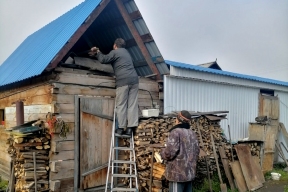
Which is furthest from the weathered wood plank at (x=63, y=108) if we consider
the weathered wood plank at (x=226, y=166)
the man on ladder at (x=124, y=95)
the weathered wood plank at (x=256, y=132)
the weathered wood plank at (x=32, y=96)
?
the weathered wood plank at (x=256, y=132)

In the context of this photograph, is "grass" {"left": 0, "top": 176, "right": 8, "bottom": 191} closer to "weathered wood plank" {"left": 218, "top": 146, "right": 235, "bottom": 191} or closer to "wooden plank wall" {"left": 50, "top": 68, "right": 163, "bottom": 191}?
"wooden plank wall" {"left": 50, "top": 68, "right": 163, "bottom": 191}

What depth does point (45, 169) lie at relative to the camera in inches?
232

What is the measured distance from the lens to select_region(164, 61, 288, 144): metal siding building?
8.51m

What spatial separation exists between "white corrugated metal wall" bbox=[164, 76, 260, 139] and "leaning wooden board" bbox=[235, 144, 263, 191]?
205 cm

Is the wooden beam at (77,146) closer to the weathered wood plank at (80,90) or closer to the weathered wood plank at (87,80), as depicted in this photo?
the weathered wood plank at (80,90)

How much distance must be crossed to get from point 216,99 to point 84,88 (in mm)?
5758

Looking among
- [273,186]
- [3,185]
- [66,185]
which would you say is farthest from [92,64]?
[273,186]

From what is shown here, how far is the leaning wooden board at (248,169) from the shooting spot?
7795 millimetres

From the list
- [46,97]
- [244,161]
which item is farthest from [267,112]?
[46,97]

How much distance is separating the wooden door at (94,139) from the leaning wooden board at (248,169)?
4217 millimetres

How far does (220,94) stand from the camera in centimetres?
1041

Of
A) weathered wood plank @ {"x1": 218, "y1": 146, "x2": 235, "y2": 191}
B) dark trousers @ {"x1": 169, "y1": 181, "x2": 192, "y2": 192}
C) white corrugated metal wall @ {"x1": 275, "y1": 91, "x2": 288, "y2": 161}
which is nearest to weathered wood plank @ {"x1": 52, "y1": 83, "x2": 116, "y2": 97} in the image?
dark trousers @ {"x1": 169, "y1": 181, "x2": 192, "y2": 192}

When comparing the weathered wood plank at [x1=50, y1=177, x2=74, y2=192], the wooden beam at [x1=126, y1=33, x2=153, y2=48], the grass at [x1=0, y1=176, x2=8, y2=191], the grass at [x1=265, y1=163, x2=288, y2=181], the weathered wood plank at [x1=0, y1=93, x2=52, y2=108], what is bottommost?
the grass at [x1=265, y1=163, x2=288, y2=181]

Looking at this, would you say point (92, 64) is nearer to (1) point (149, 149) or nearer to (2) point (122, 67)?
(2) point (122, 67)
